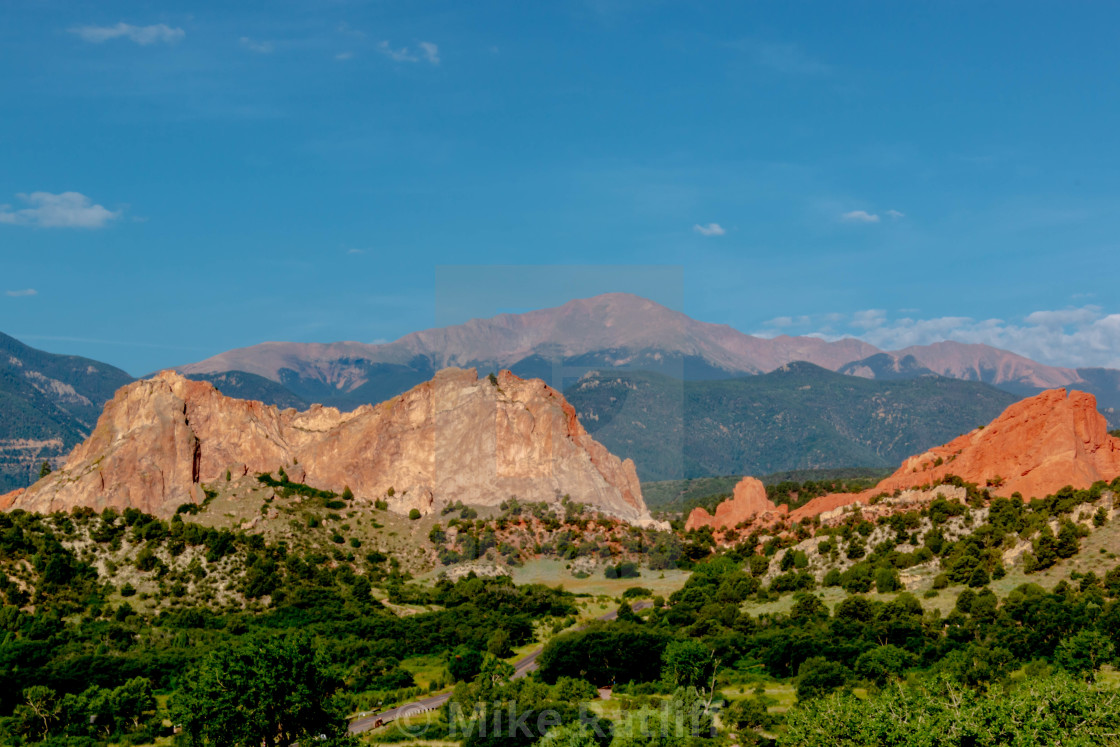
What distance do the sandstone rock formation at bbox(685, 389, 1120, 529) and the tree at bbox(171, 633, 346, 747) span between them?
234 feet

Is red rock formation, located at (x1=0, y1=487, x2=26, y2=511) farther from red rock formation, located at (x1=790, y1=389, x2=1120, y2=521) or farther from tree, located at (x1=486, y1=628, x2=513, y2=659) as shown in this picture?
red rock formation, located at (x1=790, y1=389, x2=1120, y2=521)

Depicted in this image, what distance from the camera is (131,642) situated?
3068 inches

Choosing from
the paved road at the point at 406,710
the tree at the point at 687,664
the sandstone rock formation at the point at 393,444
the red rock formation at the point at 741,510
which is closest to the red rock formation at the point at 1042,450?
the red rock formation at the point at 741,510

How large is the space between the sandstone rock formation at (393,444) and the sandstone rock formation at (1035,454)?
Answer: 33.6m

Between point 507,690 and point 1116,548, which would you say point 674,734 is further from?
point 1116,548

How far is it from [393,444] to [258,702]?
80.3 meters

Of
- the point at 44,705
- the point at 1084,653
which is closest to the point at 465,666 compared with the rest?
the point at 44,705

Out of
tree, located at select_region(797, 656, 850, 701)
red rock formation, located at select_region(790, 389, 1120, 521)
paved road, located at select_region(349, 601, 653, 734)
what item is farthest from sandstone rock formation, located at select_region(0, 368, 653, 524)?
tree, located at select_region(797, 656, 850, 701)

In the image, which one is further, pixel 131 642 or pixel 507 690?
pixel 131 642

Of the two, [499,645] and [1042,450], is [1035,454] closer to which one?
[1042,450]

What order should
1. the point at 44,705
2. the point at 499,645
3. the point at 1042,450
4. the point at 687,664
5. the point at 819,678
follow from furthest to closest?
the point at 1042,450 → the point at 499,645 → the point at 687,664 → the point at 819,678 → the point at 44,705

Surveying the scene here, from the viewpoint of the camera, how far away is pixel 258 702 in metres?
47.2

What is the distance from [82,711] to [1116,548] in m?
71.0

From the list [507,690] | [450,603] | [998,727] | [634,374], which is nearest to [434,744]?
[507,690]
